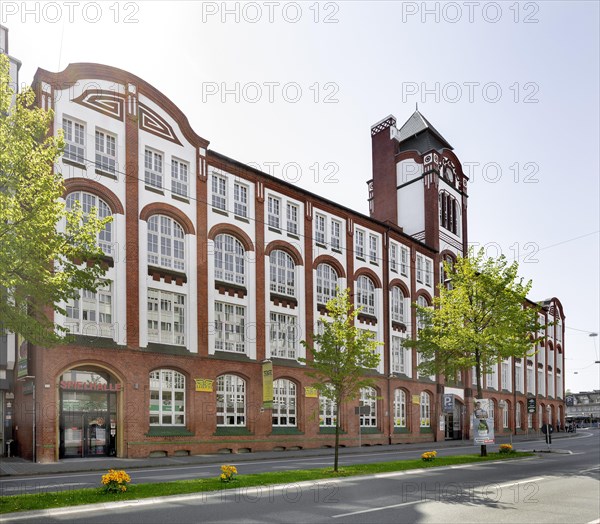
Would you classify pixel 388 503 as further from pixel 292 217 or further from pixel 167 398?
pixel 292 217

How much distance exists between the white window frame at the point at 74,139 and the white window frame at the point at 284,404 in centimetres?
1646

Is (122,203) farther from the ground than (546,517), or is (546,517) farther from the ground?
(122,203)

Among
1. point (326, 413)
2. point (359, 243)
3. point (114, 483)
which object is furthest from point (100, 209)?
point (359, 243)

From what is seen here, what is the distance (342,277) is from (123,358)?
18394 millimetres

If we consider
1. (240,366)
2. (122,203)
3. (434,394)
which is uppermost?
(122,203)

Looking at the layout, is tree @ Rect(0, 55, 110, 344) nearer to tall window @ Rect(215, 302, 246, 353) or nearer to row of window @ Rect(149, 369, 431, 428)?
row of window @ Rect(149, 369, 431, 428)

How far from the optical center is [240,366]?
33562 millimetres

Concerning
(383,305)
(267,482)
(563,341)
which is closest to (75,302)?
(267,482)

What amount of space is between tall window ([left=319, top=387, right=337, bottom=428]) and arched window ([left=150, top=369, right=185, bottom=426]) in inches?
430

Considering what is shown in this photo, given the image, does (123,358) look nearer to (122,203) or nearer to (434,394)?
(122,203)

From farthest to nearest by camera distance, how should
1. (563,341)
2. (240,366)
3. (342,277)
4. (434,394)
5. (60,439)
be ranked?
(563,341), (434,394), (342,277), (240,366), (60,439)

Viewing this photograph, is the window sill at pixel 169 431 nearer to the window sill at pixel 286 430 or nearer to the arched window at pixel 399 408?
the window sill at pixel 286 430

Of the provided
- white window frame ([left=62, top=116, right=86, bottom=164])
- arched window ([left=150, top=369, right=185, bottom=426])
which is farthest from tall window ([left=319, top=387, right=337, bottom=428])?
white window frame ([left=62, top=116, right=86, bottom=164])

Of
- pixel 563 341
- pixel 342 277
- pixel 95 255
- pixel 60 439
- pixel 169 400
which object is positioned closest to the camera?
pixel 95 255
